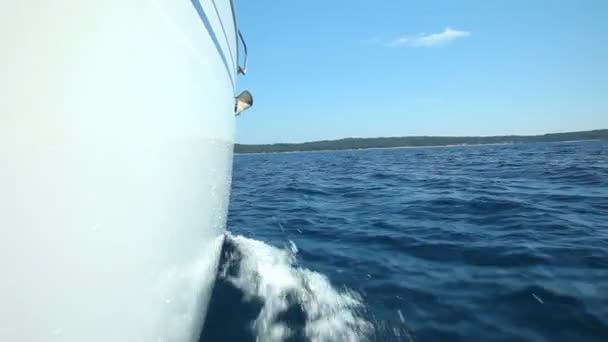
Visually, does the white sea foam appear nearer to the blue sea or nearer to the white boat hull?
the blue sea

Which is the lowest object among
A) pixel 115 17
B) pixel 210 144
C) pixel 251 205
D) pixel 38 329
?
pixel 251 205

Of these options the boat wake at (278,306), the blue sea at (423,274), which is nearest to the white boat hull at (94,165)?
the boat wake at (278,306)

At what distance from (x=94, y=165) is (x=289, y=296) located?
2546mm

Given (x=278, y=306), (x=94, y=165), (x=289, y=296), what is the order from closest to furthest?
(x=94, y=165)
(x=278, y=306)
(x=289, y=296)

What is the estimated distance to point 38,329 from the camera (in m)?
0.62

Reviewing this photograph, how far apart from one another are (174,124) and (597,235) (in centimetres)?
A: 503

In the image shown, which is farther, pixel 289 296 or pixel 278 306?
pixel 289 296

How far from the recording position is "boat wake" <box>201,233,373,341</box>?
246cm

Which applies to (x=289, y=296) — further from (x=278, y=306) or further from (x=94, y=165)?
(x=94, y=165)

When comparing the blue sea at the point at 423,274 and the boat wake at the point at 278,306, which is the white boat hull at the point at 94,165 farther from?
the blue sea at the point at 423,274

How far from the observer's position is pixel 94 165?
75cm

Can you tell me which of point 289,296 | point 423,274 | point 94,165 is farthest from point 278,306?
point 94,165

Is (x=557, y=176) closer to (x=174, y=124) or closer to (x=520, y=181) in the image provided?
(x=520, y=181)

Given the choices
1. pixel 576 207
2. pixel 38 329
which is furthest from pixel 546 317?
pixel 576 207
